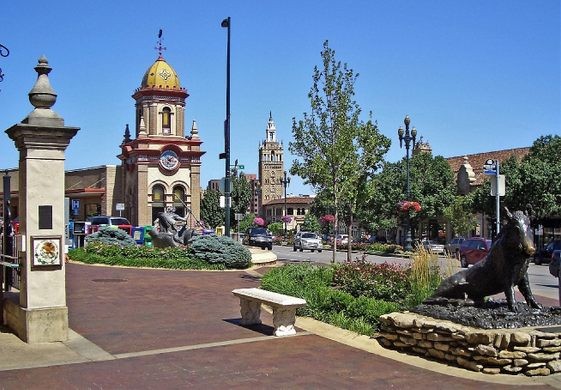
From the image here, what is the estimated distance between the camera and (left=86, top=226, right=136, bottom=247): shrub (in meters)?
26.8

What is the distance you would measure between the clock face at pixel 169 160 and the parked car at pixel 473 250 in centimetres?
3249

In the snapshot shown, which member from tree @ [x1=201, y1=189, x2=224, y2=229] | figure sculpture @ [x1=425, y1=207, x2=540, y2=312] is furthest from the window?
figure sculpture @ [x1=425, y1=207, x2=540, y2=312]

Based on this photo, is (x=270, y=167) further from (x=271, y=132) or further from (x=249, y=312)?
(x=249, y=312)

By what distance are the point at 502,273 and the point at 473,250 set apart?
2193 cm

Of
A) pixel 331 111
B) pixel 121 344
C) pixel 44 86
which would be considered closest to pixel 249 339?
pixel 121 344

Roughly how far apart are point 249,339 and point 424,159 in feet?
161

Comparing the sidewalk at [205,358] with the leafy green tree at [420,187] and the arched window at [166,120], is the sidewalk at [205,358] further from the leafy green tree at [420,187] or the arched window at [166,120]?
the arched window at [166,120]

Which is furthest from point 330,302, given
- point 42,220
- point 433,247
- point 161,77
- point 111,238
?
point 161,77

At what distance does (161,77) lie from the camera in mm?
59406

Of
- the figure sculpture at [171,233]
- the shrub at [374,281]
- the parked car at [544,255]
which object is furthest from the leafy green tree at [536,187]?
the shrub at [374,281]

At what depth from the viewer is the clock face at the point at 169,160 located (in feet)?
191

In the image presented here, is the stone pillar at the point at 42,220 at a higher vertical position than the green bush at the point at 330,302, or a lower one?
higher

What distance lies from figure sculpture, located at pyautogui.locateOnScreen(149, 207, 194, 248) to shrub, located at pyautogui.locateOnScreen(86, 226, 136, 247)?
101 centimetres

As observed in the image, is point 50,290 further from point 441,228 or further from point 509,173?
point 441,228
